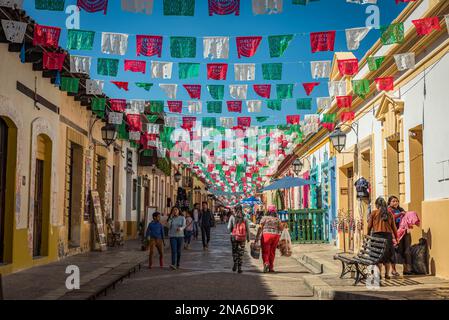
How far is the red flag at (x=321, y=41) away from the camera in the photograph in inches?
504

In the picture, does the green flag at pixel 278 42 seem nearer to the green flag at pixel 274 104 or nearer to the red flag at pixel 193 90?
the red flag at pixel 193 90

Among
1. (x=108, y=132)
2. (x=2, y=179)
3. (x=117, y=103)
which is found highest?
(x=117, y=103)

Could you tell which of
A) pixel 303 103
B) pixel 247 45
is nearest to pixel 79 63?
pixel 247 45

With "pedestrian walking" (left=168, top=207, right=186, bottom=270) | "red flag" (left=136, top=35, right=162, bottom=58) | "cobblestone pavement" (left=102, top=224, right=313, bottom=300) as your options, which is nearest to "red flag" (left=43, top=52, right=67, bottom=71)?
"red flag" (left=136, top=35, right=162, bottom=58)

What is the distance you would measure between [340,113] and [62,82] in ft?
32.2

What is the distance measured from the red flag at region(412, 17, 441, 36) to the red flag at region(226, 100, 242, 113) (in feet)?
24.6

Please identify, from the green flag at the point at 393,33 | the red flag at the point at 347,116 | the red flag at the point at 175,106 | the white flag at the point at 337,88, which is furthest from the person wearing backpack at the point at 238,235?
the red flag at the point at 347,116

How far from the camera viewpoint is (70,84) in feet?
49.7

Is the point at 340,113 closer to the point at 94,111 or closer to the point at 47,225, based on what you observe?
the point at 94,111

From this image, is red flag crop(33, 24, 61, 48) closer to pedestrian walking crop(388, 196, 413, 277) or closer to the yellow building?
the yellow building

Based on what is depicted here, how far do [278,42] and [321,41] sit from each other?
92cm

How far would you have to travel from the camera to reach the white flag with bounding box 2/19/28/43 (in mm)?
10953

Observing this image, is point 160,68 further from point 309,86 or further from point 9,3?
point 9,3
